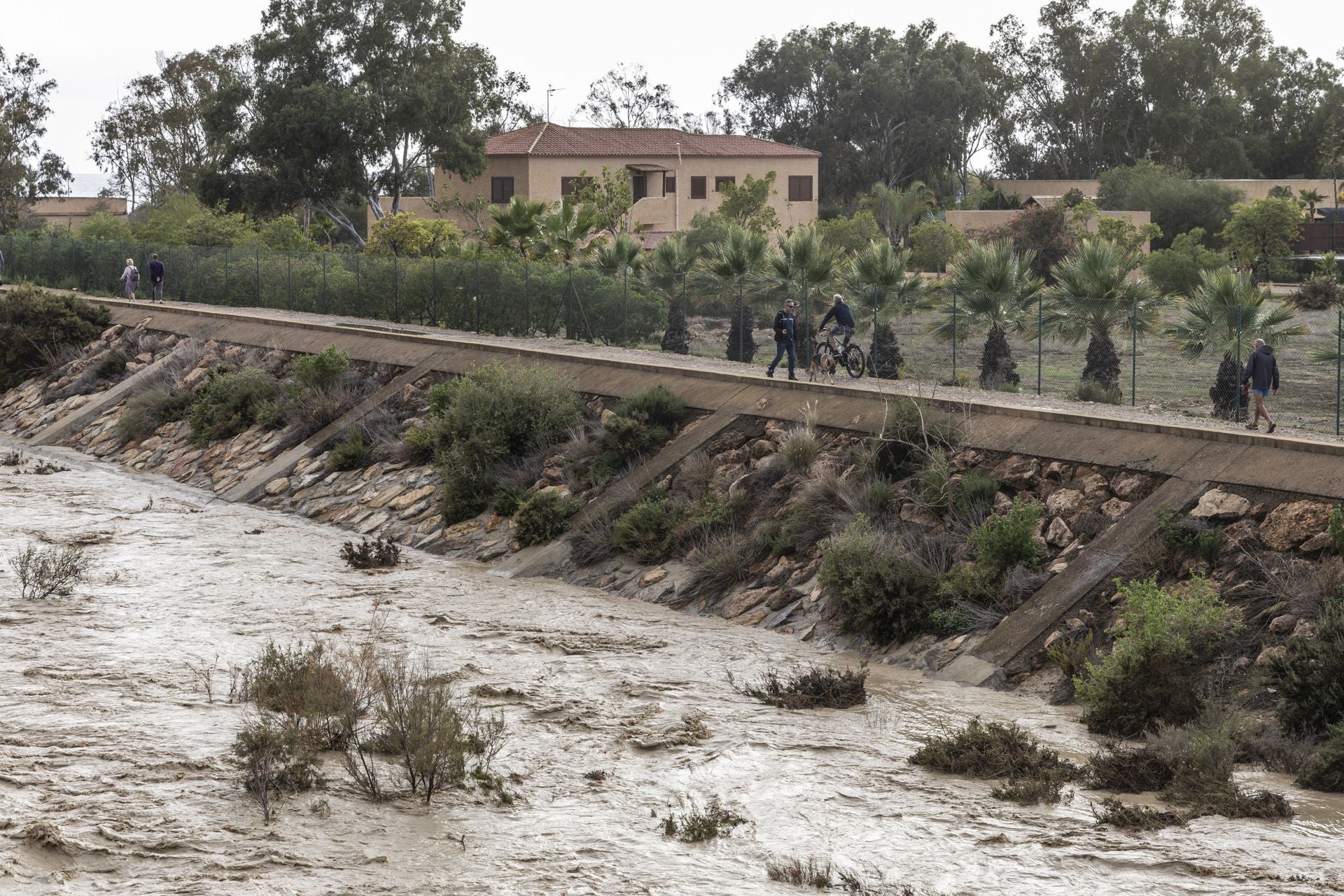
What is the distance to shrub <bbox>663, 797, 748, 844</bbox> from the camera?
12.9 metres

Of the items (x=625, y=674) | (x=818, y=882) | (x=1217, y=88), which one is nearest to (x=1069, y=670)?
(x=625, y=674)

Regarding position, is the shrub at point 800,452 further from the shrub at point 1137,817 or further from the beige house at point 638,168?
the beige house at point 638,168

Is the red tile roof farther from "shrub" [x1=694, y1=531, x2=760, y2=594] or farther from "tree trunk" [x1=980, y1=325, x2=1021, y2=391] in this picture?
"shrub" [x1=694, y1=531, x2=760, y2=594]

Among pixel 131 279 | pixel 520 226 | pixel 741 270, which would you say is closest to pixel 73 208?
pixel 131 279

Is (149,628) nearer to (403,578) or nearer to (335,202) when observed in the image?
(403,578)

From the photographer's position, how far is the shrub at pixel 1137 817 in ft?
41.8

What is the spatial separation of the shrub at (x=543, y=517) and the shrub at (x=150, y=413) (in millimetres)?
14573

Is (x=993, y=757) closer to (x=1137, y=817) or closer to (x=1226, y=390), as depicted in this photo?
(x=1137, y=817)

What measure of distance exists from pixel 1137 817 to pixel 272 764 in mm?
7282

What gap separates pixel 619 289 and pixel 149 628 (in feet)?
65.8

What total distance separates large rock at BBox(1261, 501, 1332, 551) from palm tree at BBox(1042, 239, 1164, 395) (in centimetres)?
1136

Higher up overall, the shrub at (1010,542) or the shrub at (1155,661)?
the shrub at (1010,542)

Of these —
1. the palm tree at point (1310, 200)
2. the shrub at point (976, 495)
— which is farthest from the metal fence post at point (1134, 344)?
the palm tree at point (1310, 200)

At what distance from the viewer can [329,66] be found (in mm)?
72438
